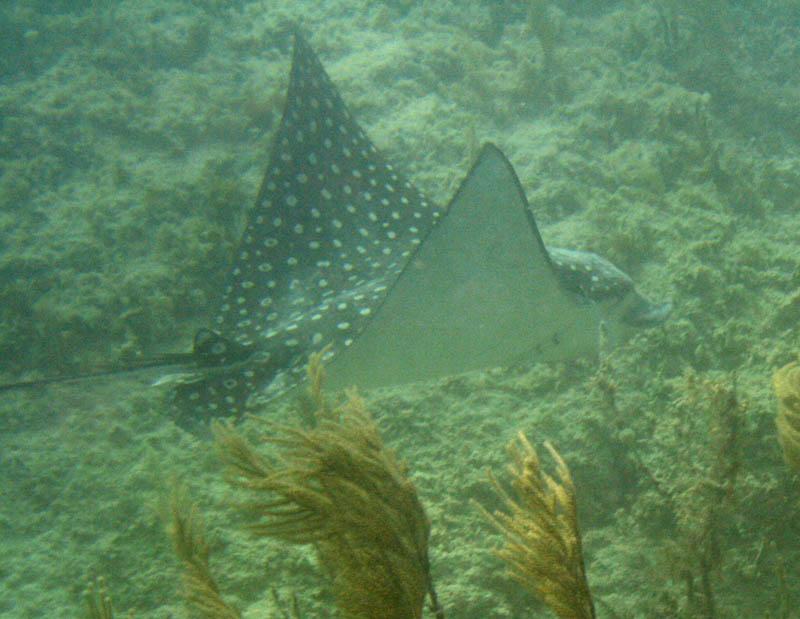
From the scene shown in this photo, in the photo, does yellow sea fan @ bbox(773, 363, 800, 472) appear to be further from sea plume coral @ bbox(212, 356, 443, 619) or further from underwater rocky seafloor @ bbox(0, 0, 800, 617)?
sea plume coral @ bbox(212, 356, 443, 619)

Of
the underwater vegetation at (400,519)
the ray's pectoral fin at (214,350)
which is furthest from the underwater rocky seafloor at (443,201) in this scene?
the ray's pectoral fin at (214,350)

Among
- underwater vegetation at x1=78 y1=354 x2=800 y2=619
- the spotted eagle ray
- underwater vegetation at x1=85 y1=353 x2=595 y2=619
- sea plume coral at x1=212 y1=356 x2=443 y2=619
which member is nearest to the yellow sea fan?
underwater vegetation at x1=78 y1=354 x2=800 y2=619

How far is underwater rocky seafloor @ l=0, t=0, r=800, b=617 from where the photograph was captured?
2.72 metres

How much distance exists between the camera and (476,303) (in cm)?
324

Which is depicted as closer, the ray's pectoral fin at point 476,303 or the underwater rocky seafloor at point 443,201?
the underwater rocky seafloor at point 443,201

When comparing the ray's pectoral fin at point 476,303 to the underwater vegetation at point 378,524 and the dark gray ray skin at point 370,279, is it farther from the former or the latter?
the underwater vegetation at point 378,524

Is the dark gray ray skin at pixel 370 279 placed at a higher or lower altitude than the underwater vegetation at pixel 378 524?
higher

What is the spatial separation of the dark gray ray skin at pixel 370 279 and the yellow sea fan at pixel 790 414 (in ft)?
3.71

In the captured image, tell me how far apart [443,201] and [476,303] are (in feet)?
10.00

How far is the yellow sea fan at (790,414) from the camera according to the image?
7.91ft

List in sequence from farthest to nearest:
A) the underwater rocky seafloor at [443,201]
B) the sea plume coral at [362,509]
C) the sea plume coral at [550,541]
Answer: the underwater rocky seafloor at [443,201]
the sea plume coral at [362,509]
the sea plume coral at [550,541]

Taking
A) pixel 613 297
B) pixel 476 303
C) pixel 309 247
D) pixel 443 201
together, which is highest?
pixel 443 201

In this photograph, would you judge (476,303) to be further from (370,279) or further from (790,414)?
(790,414)

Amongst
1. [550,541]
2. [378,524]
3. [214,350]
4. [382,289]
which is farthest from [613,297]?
[214,350]
